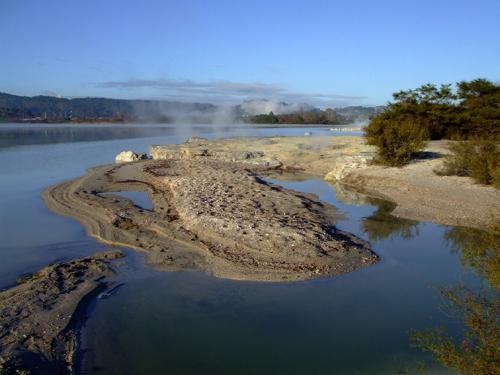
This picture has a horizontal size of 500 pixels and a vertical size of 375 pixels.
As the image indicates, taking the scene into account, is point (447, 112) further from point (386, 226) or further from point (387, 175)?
point (386, 226)

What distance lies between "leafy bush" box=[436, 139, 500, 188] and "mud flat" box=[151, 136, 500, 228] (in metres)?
Result: 0.38

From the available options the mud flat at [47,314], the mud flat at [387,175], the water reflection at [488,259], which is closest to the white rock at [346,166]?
the mud flat at [387,175]

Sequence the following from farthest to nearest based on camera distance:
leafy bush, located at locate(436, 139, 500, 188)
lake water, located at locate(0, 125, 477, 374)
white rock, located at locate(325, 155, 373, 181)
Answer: white rock, located at locate(325, 155, 373, 181)
leafy bush, located at locate(436, 139, 500, 188)
lake water, located at locate(0, 125, 477, 374)

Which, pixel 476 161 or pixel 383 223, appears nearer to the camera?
pixel 383 223

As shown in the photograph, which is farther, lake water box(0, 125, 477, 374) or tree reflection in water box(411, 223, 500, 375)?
lake water box(0, 125, 477, 374)

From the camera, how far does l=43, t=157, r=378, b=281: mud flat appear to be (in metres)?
9.04

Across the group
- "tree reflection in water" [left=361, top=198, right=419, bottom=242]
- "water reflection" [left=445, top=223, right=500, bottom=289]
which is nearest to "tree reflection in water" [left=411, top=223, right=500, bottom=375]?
"water reflection" [left=445, top=223, right=500, bottom=289]

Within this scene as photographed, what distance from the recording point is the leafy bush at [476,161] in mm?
15305

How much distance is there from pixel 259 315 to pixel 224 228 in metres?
3.91

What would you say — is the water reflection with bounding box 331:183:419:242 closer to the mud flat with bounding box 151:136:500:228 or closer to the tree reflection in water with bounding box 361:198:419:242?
the tree reflection in water with bounding box 361:198:419:242

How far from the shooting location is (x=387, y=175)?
1881 cm

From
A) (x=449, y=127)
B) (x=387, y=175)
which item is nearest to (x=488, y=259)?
(x=387, y=175)

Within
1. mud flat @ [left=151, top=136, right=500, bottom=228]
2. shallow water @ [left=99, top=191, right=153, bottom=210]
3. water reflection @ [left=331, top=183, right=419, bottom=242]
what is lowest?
water reflection @ [left=331, top=183, right=419, bottom=242]

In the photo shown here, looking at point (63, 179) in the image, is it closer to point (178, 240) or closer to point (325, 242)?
point (178, 240)
